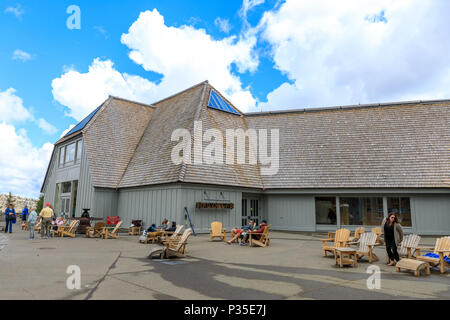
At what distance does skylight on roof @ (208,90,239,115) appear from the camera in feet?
76.1

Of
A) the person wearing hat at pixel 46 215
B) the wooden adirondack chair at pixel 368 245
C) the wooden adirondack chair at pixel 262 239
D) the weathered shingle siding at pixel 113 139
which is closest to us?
the wooden adirondack chair at pixel 368 245

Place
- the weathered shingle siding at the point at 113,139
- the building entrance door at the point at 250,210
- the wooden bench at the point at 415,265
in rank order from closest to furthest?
1. the wooden bench at the point at 415,265
2. the building entrance door at the point at 250,210
3. the weathered shingle siding at the point at 113,139

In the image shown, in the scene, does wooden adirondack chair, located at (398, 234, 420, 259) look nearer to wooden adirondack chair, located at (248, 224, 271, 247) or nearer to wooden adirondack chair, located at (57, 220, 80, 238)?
wooden adirondack chair, located at (248, 224, 271, 247)

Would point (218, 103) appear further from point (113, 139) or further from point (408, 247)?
point (408, 247)

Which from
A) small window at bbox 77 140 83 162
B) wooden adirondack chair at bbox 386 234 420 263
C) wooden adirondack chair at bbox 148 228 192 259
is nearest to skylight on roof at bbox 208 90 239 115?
small window at bbox 77 140 83 162

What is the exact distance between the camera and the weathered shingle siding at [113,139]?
2153cm

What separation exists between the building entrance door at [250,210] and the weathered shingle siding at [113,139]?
904 centimetres

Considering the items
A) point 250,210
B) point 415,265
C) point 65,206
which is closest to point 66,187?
point 65,206

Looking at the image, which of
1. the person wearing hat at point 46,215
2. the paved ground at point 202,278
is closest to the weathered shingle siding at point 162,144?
the person wearing hat at point 46,215

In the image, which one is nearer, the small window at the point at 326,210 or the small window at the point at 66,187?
the small window at the point at 326,210

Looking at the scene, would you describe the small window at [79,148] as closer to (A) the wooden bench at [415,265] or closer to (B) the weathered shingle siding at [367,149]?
(B) the weathered shingle siding at [367,149]

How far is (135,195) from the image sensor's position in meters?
20.4
